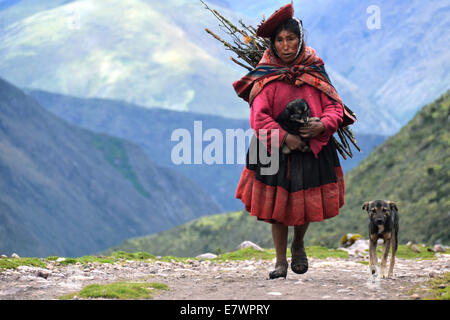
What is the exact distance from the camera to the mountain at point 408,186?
25266mm

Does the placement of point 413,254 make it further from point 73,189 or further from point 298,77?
point 73,189

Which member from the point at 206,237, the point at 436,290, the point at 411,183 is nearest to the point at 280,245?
the point at 436,290

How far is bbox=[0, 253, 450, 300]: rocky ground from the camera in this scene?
5.99 m

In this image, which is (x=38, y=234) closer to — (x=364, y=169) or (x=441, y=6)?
(x=364, y=169)

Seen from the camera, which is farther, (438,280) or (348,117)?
(348,117)

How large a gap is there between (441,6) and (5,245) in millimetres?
169676

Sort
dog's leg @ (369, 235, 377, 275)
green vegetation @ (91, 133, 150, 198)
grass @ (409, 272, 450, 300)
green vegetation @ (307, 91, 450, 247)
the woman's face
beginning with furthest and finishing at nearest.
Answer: green vegetation @ (91, 133, 150, 198)
green vegetation @ (307, 91, 450, 247)
dog's leg @ (369, 235, 377, 275)
the woman's face
grass @ (409, 272, 450, 300)

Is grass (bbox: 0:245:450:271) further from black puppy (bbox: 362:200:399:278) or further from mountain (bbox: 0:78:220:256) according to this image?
mountain (bbox: 0:78:220:256)

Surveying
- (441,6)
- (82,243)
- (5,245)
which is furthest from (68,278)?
(441,6)

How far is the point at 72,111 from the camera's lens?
155 meters

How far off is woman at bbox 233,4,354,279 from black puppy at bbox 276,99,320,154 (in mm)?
62

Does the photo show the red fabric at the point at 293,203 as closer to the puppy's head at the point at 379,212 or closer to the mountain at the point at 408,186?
the puppy's head at the point at 379,212

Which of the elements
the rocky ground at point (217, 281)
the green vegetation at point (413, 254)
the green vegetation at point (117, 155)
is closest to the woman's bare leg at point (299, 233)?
the rocky ground at point (217, 281)

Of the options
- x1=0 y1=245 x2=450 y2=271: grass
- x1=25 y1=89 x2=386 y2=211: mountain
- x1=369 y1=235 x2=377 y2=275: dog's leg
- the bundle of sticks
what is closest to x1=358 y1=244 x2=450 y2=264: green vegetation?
x1=0 y1=245 x2=450 y2=271: grass
